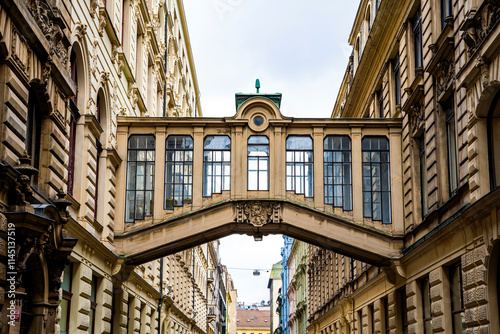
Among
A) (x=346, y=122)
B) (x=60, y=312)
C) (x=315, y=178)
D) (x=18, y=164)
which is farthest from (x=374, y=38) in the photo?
(x=18, y=164)

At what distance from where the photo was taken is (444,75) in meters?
20.3

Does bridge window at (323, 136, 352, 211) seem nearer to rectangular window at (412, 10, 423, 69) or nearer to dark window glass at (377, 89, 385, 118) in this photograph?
rectangular window at (412, 10, 423, 69)

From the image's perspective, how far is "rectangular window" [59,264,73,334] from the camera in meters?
19.0

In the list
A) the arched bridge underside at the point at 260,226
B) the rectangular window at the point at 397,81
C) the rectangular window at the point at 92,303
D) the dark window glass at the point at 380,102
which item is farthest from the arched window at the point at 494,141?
the dark window glass at the point at 380,102

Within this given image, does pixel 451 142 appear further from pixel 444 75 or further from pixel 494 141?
pixel 494 141

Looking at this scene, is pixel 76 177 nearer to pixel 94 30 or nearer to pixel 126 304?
pixel 94 30

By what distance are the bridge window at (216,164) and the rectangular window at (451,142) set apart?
8.16m

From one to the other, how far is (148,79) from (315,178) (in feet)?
37.8

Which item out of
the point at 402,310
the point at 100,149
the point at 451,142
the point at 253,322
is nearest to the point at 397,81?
the point at 451,142

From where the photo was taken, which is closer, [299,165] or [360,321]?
[299,165]

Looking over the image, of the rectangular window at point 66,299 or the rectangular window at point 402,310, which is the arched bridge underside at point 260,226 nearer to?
the rectangular window at point 402,310

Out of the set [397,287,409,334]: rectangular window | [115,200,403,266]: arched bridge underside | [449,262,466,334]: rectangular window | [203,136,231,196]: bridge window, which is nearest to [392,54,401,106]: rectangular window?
[115,200,403,266]: arched bridge underside

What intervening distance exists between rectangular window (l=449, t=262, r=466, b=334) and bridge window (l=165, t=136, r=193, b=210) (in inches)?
383

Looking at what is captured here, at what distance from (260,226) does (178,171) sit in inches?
136
